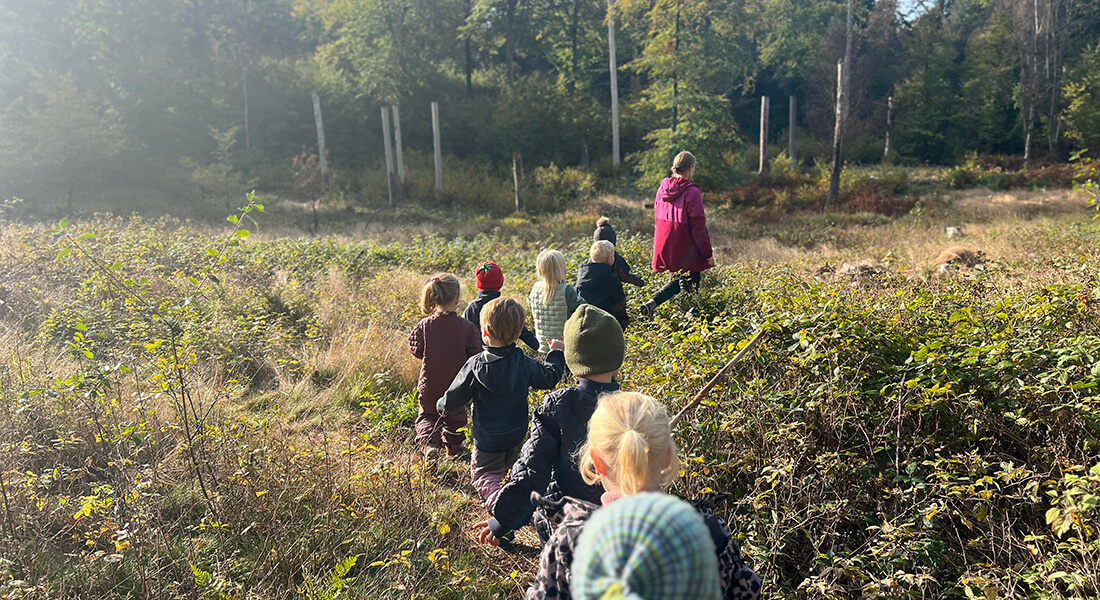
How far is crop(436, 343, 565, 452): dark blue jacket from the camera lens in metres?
3.30

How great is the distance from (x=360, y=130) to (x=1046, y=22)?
33488mm

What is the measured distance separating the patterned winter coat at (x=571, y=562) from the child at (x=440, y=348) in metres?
2.48

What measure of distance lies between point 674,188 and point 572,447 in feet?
14.0

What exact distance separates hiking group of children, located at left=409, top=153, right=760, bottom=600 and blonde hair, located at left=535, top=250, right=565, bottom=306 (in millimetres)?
10

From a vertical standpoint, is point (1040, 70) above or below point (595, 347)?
above

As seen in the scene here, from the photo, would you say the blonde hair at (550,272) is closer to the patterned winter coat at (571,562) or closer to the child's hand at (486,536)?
the child's hand at (486,536)

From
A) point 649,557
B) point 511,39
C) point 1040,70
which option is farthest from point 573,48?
point 649,557

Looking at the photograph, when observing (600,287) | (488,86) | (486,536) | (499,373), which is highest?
(488,86)

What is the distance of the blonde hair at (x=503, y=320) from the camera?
3238 mm

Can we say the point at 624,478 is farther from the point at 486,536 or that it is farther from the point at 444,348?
the point at 444,348

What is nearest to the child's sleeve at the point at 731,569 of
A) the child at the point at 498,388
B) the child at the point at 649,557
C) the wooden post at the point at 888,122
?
the child at the point at 649,557

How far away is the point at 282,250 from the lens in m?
11.0

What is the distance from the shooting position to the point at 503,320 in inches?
128

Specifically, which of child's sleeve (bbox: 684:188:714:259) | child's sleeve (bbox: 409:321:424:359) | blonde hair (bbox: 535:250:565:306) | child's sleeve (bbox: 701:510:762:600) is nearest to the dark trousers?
child's sleeve (bbox: 684:188:714:259)
